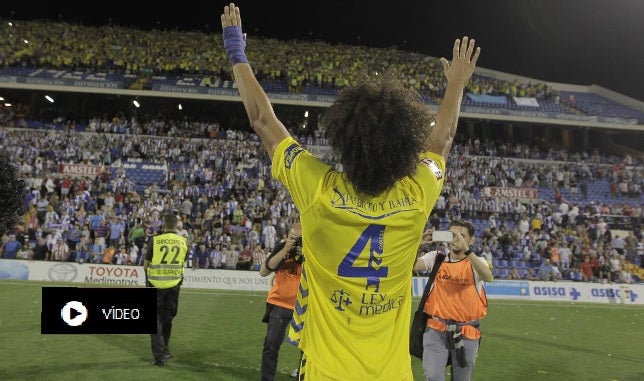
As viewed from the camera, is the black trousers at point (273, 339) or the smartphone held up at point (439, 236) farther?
the black trousers at point (273, 339)

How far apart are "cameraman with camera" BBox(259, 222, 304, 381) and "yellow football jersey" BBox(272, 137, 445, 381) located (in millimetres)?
4234

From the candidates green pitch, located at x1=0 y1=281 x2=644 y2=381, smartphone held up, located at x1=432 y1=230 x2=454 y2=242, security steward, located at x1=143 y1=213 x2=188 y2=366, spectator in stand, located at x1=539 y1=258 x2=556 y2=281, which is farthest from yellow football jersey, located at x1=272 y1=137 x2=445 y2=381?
spectator in stand, located at x1=539 y1=258 x2=556 y2=281

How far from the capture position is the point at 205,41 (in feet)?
133

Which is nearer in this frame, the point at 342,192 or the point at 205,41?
the point at 342,192

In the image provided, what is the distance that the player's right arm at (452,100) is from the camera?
258cm

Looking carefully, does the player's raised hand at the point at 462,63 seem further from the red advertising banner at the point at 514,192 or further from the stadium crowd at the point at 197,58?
the stadium crowd at the point at 197,58

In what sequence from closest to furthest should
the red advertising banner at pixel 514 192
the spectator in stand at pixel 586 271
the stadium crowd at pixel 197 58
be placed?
the spectator in stand at pixel 586 271, the red advertising banner at pixel 514 192, the stadium crowd at pixel 197 58

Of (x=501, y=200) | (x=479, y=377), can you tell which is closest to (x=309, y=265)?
(x=479, y=377)

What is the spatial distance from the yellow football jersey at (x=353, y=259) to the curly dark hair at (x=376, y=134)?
3.0 inches

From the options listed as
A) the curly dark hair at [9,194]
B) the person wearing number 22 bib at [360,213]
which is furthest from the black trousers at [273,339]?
the person wearing number 22 bib at [360,213]

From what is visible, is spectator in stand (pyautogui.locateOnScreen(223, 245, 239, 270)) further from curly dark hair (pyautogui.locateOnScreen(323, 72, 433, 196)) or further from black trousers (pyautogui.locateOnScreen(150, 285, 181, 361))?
curly dark hair (pyautogui.locateOnScreen(323, 72, 433, 196))

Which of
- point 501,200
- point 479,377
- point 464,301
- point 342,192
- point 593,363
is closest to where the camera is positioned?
point 342,192

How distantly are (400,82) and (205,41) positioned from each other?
4029 centimetres

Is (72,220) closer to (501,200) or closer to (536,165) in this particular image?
(501,200)
